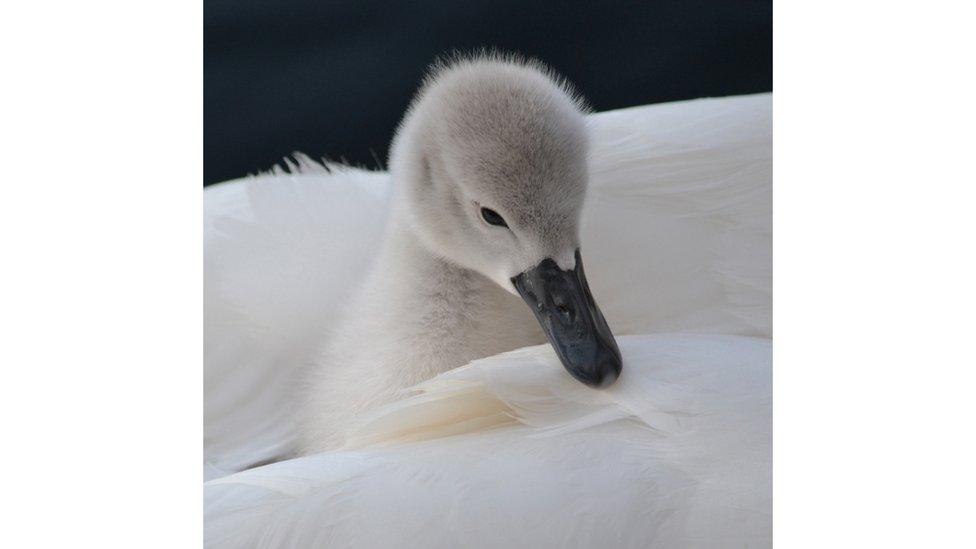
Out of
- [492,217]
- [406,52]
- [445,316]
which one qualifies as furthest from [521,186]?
[406,52]

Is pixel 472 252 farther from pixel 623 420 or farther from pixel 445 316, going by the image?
pixel 623 420

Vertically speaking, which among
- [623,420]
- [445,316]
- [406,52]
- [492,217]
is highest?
[406,52]

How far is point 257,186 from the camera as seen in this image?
88.0 inches

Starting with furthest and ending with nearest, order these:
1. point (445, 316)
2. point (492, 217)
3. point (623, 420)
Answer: point (445, 316) → point (492, 217) → point (623, 420)

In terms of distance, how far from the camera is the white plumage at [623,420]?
57.4 inches

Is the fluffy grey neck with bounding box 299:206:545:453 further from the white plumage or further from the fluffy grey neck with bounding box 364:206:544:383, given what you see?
the white plumage

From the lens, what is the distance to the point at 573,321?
1.58 metres

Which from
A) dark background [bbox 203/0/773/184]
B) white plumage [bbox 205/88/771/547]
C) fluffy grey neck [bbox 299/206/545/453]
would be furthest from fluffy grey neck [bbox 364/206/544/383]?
dark background [bbox 203/0/773/184]

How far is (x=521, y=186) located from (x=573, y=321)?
17cm

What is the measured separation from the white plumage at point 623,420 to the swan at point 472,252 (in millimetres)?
71

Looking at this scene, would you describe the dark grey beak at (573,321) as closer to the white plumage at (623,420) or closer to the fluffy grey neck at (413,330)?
the white plumage at (623,420)

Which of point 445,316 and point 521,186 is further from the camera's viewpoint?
point 445,316
